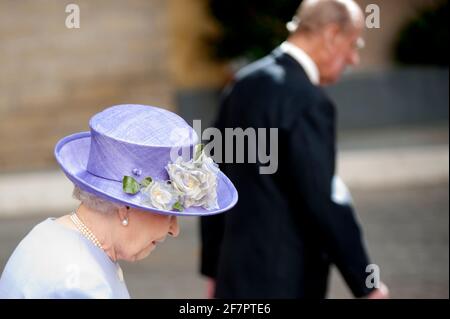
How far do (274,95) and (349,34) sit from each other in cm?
44

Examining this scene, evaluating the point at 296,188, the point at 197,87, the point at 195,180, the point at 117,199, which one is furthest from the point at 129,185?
the point at 197,87

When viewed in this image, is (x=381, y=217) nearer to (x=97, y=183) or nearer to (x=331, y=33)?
(x=331, y=33)

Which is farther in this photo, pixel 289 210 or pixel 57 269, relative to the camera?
pixel 289 210

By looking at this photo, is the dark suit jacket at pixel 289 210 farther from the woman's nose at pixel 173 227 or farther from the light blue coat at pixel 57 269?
the light blue coat at pixel 57 269

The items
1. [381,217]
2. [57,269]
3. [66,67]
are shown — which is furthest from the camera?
[66,67]

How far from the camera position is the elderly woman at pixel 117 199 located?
6.36 ft

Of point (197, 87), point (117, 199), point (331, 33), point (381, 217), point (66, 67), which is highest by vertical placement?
point (331, 33)

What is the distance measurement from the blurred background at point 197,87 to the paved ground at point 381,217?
0.02m

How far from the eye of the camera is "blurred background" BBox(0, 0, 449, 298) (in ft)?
30.8

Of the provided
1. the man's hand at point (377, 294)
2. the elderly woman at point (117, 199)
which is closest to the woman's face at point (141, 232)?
the elderly woman at point (117, 199)

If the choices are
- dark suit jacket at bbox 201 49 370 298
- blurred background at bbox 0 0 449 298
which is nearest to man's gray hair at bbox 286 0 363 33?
dark suit jacket at bbox 201 49 370 298

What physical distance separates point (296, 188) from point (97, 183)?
1651 millimetres

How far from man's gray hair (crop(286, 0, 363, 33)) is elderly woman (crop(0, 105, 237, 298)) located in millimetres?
1809

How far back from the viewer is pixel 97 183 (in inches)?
81.2
